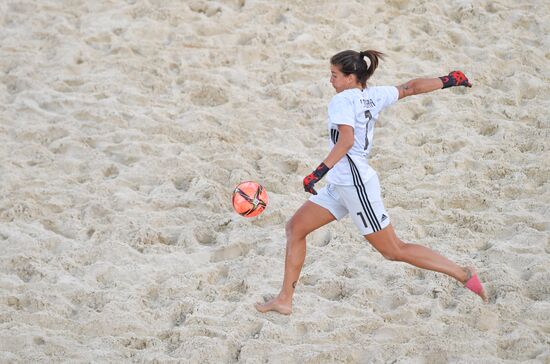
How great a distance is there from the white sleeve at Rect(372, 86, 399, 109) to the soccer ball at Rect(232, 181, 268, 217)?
975 mm

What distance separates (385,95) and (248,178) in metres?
2.06

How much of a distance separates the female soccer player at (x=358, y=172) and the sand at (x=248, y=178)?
0.44 meters

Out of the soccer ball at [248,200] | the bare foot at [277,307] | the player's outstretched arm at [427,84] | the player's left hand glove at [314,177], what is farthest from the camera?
the soccer ball at [248,200]

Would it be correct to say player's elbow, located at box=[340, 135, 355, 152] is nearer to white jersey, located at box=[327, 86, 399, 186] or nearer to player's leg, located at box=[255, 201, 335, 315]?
white jersey, located at box=[327, 86, 399, 186]

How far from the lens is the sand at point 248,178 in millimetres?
4969

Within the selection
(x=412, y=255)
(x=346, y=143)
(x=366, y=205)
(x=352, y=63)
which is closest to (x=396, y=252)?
(x=412, y=255)

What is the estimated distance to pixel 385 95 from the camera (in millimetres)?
4859

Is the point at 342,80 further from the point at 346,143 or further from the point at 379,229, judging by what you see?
the point at 379,229

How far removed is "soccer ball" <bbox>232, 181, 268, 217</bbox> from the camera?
5.23m

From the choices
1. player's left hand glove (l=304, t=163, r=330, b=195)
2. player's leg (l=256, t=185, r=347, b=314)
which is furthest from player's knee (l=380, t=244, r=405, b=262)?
player's left hand glove (l=304, t=163, r=330, b=195)

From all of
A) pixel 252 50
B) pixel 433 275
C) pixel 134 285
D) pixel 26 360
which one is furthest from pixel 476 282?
pixel 252 50

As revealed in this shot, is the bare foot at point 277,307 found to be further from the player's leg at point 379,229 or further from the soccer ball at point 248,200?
the player's leg at point 379,229

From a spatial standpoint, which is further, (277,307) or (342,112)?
(277,307)

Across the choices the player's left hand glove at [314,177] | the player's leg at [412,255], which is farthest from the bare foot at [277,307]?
the player's left hand glove at [314,177]
